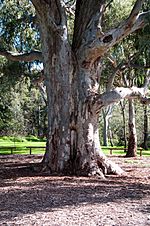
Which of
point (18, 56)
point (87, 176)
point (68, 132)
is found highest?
point (18, 56)

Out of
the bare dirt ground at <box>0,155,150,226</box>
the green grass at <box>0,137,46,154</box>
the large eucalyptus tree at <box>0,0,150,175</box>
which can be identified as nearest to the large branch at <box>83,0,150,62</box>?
the large eucalyptus tree at <box>0,0,150,175</box>

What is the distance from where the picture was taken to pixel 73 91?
11.4m

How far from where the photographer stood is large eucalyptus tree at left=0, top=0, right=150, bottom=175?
11.2 m

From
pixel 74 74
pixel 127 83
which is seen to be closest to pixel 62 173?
pixel 74 74

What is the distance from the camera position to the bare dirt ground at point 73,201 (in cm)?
576

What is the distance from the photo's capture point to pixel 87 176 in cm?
1095

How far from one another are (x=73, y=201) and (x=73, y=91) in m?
4.84

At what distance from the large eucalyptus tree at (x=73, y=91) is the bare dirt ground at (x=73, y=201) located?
0.82 m

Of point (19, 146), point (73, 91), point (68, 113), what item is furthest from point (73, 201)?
point (19, 146)

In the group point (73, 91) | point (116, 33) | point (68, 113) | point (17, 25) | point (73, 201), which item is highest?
point (17, 25)

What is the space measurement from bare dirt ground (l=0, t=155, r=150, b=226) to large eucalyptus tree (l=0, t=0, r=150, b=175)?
821 mm

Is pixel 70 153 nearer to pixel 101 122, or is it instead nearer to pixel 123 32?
pixel 123 32

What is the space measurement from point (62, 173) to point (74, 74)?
3.05 metres

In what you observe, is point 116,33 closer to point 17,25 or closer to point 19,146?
point 17,25
